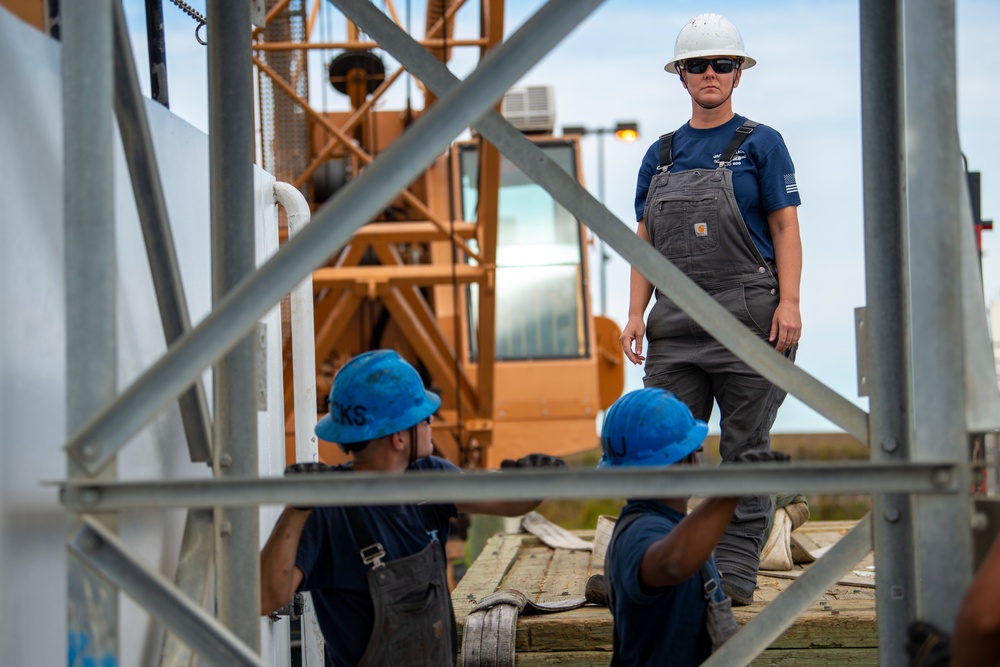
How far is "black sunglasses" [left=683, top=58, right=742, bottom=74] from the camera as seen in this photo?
4152 millimetres

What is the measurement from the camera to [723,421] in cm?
419

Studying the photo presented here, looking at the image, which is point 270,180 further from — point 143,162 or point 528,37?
point 528,37

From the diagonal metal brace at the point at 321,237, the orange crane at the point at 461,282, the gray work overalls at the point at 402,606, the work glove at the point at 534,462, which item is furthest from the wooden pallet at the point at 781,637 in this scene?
the orange crane at the point at 461,282

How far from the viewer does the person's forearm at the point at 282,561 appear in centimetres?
324

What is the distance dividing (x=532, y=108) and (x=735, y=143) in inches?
309

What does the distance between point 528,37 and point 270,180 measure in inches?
69.0

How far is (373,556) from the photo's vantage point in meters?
3.27

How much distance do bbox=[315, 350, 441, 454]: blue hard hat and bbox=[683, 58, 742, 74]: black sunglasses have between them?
1517mm

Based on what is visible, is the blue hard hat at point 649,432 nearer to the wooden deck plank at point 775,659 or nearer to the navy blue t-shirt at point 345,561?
the navy blue t-shirt at point 345,561

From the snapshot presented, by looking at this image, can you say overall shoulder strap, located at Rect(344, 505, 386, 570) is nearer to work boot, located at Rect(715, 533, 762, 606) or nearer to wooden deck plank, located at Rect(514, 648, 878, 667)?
wooden deck plank, located at Rect(514, 648, 878, 667)

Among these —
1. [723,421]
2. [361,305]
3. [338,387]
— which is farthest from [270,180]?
[361,305]

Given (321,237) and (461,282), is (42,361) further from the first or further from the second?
(461,282)

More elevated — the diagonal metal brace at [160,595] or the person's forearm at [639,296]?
the person's forearm at [639,296]

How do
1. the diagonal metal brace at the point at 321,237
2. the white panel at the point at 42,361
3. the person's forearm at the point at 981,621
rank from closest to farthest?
the person's forearm at the point at 981,621 → the diagonal metal brace at the point at 321,237 → the white panel at the point at 42,361
